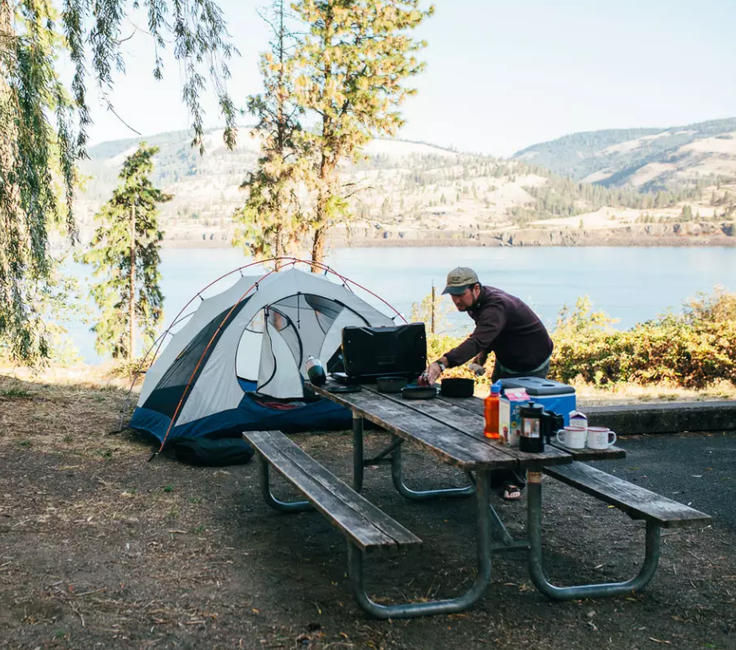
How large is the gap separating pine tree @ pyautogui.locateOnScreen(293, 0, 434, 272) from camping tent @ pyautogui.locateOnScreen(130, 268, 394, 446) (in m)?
11.4

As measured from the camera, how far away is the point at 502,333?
4727 millimetres

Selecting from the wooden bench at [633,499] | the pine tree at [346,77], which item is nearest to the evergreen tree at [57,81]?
the wooden bench at [633,499]

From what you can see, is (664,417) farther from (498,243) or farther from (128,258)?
(498,243)

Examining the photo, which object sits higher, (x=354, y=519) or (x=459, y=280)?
(x=459, y=280)

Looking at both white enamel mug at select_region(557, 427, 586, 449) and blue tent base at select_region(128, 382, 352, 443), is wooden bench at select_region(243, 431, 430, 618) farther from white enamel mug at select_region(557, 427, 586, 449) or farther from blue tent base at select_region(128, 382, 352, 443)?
blue tent base at select_region(128, 382, 352, 443)

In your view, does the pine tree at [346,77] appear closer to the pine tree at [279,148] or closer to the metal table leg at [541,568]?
the pine tree at [279,148]

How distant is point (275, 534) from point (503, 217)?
156 metres

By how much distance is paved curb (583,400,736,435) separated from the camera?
22.3ft

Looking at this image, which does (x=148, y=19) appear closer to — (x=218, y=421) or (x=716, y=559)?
(x=218, y=421)

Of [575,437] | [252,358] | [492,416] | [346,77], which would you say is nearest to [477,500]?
[492,416]

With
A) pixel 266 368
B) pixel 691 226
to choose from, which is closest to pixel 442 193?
pixel 691 226

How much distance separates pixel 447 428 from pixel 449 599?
750mm

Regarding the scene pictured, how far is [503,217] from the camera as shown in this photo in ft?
513

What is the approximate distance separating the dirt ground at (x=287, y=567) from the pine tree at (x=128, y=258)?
2459cm
